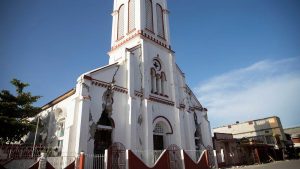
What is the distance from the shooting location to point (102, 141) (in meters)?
15.0

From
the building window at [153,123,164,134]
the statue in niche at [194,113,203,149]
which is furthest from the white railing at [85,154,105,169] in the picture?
the statue in niche at [194,113,203,149]

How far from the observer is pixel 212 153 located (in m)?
22.2

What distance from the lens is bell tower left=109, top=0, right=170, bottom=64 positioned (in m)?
20.8

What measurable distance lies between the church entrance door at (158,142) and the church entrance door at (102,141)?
4.73 metres

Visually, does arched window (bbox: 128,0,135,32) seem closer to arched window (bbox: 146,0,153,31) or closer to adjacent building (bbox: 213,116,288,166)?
arched window (bbox: 146,0,153,31)

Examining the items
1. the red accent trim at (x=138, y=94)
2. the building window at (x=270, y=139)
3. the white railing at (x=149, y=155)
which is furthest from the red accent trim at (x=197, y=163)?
the building window at (x=270, y=139)

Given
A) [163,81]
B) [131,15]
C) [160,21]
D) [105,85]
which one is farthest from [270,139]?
[105,85]

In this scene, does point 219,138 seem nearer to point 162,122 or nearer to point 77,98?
point 162,122

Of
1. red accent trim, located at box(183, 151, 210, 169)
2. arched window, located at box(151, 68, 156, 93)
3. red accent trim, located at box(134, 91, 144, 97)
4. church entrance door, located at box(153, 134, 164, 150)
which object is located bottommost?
red accent trim, located at box(183, 151, 210, 169)

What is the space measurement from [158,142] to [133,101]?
188 inches

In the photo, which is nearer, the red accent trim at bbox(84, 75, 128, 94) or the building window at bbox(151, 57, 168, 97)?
the red accent trim at bbox(84, 75, 128, 94)

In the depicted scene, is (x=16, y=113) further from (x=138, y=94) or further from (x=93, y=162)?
(x=138, y=94)

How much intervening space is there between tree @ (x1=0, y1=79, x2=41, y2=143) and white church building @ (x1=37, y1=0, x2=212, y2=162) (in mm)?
2234

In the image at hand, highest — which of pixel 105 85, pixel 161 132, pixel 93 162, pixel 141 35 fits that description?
pixel 141 35
